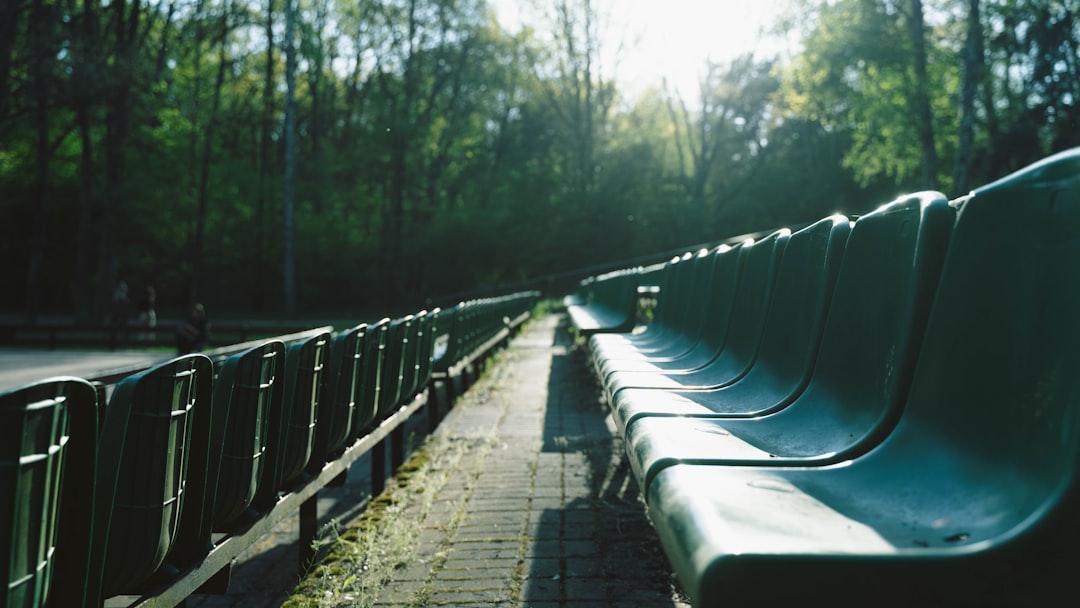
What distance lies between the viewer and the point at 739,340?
10.2 feet

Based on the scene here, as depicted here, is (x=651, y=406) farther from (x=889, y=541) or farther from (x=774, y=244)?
(x=889, y=541)

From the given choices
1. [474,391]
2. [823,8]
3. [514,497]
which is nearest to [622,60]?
[823,8]

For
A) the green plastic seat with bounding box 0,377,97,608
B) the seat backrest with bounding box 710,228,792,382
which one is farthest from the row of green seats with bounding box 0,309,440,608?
the seat backrest with bounding box 710,228,792,382

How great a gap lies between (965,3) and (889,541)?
78.6 feet

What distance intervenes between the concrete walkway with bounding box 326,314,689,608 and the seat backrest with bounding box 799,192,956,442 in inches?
42.6

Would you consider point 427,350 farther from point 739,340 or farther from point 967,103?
point 967,103

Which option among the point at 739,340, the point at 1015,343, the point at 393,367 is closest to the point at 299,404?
the point at 739,340

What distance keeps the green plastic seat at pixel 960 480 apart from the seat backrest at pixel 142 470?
106 centimetres

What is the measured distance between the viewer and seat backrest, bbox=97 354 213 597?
→ 1754 millimetres

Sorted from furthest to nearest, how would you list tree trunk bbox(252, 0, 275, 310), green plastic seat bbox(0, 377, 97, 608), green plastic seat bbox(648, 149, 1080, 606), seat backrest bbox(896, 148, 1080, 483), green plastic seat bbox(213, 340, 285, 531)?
tree trunk bbox(252, 0, 275, 310) < green plastic seat bbox(213, 340, 285, 531) < green plastic seat bbox(0, 377, 97, 608) < seat backrest bbox(896, 148, 1080, 483) < green plastic seat bbox(648, 149, 1080, 606)

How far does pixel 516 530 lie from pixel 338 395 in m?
0.91

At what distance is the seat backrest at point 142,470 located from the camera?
1754 mm

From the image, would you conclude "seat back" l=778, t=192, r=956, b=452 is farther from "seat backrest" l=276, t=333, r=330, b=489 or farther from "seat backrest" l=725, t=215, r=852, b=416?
"seat backrest" l=276, t=333, r=330, b=489

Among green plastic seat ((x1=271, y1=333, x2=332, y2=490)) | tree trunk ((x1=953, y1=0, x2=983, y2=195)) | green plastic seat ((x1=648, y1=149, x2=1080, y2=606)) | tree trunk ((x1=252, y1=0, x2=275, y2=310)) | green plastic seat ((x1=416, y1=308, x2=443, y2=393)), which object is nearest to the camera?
green plastic seat ((x1=648, y1=149, x2=1080, y2=606))
